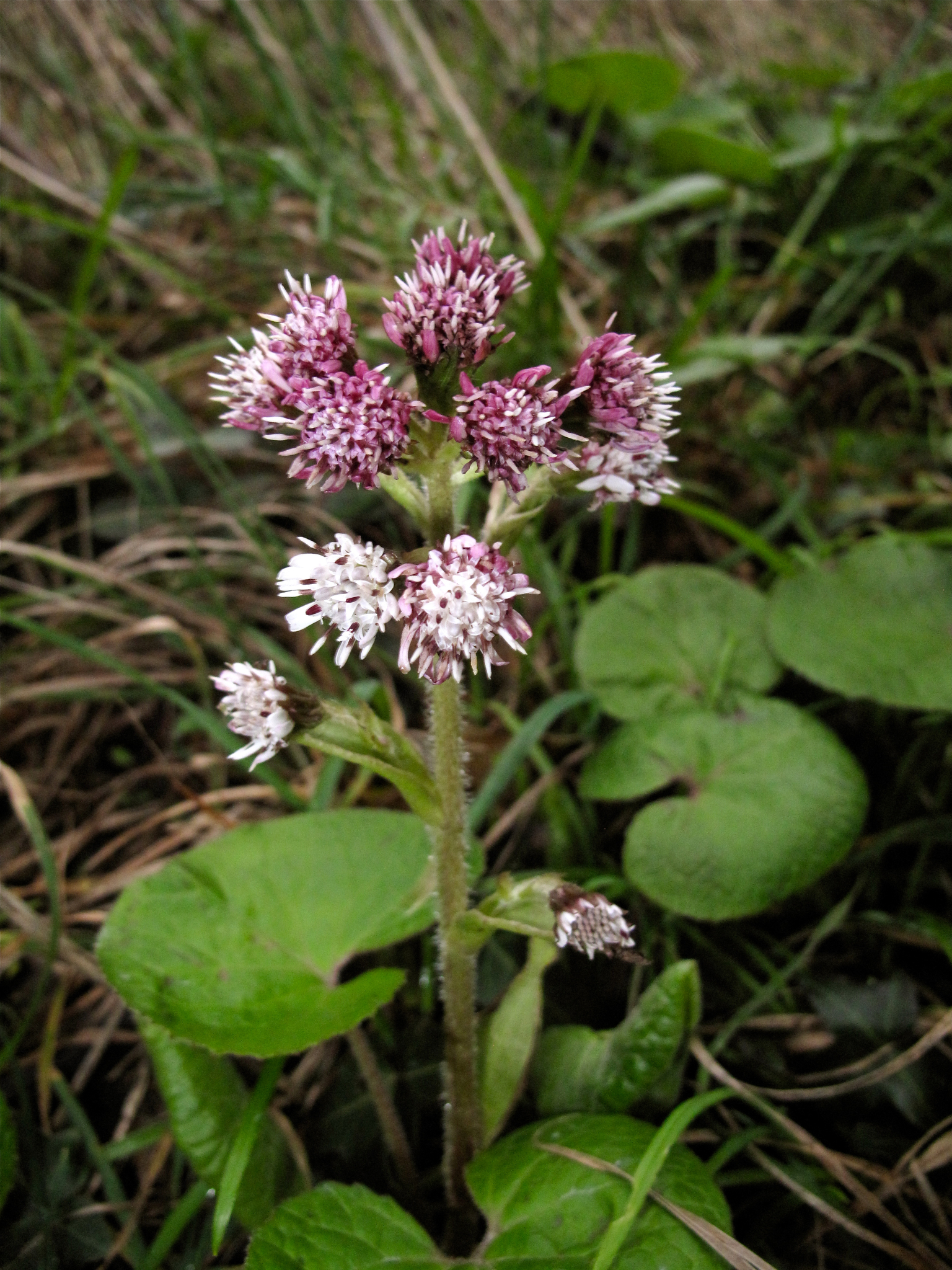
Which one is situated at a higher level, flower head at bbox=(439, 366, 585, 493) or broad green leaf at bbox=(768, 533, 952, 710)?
flower head at bbox=(439, 366, 585, 493)

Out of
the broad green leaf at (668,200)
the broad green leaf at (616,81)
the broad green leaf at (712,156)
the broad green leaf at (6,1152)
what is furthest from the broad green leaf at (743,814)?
the broad green leaf at (616,81)

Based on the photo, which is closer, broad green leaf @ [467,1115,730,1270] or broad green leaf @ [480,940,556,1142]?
broad green leaf @ [467,1115,730,1270]

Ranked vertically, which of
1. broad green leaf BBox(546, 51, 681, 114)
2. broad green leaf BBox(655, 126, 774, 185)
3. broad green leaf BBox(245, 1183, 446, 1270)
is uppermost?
broad green leaf BBox(546, 51, 681, 114)

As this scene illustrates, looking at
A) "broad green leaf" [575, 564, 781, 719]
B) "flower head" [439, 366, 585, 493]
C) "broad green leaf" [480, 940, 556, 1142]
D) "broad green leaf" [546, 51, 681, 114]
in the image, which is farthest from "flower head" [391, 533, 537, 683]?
"broad green leaf" [546, 51, 681, 114]

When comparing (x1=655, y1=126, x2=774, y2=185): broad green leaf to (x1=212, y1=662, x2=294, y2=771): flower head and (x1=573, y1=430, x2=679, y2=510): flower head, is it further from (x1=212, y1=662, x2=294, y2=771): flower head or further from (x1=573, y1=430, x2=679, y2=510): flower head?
(x1=212, y1=662, x2=294, y2=771): flower head

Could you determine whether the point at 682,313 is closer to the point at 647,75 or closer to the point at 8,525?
the point at 647,75

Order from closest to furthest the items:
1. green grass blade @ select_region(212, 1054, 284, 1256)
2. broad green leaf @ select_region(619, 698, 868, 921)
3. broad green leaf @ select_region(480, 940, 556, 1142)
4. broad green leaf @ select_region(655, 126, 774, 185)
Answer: green grass blade @ select_region(212, 1054, 284, 1256)
broad green leaf @ select_region(480, 940, 556, 1142)
broad green leaf @ select_region(619, 698, 868, 921)
broad green leaf @ select_region(655, 126, 774, 185)

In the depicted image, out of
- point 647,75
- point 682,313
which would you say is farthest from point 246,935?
point 647,75

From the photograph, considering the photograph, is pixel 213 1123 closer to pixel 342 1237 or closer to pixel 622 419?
pixel 342 1237
